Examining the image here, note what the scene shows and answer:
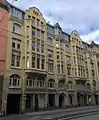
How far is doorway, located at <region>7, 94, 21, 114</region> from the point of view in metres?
34.7

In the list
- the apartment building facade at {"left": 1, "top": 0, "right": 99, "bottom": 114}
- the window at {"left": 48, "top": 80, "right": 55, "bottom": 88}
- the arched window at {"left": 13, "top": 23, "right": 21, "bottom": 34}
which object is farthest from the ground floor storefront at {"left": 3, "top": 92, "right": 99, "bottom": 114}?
the arched window at {"left": 13, "top": 23, "right": 21, "bottom": 34}

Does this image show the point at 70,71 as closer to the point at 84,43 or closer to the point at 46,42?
the point at 46,42

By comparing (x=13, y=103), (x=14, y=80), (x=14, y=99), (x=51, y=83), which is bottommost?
(x=13, y=103)

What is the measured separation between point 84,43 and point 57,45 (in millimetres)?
15817

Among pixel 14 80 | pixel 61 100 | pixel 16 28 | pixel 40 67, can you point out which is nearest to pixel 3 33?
pixel 16 28

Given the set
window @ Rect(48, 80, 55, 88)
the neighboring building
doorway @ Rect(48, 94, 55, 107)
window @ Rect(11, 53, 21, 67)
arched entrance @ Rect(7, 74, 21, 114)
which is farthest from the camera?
window @ Rect(48, 80, 55, 88)

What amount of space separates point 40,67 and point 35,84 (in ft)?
11.8

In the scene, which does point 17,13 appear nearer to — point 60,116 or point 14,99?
point 14,99

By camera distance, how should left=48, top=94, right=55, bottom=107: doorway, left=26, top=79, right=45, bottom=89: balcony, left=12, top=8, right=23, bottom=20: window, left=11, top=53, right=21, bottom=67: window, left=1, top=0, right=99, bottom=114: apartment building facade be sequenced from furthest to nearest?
left=48, top=94, right=55, bottom=107: doorway < left=12, top=8, right=23, bottom=20: window < left=26, top=79, right=45, bottom=89: balcony < left=11, top=53, right=21, bottom=67: window < left=1, top=0, right=99, bottom=114: apartment building facade

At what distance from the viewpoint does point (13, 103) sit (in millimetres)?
35438

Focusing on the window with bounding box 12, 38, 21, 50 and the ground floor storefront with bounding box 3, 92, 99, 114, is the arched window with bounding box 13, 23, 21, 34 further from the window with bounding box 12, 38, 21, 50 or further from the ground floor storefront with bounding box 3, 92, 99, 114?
the ground floor storefront with bounding box 3, 92, 99, 114

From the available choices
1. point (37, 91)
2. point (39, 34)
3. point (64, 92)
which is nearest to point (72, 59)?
point (64, 92)

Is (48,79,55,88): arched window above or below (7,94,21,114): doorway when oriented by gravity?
above

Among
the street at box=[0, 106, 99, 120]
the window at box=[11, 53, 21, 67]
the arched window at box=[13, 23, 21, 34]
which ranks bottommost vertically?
the street at box=[0, 106, 99, 120]
